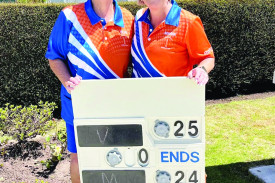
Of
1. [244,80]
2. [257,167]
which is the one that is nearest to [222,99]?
[244,80]

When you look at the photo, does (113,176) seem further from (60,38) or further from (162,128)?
(60,38)

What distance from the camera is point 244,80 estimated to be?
674 cm

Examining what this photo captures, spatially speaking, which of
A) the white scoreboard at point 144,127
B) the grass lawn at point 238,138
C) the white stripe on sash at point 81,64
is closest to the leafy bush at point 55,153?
the grass lawn at point 238,138

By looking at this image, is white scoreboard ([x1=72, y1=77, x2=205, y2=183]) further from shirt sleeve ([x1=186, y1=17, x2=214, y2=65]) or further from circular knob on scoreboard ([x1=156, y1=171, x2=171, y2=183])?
shirt sleeve ([x1=186, y1=17, x2=214, y2=65])

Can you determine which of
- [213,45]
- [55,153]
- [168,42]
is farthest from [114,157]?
[213,45]

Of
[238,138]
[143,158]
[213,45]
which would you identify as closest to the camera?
[143,158]

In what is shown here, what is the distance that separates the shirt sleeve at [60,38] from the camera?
2.09 meters

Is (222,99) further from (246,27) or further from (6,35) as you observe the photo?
(6,35)

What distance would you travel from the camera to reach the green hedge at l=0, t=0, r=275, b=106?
5477 millimetres

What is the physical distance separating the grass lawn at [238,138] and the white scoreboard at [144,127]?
1.94 meters

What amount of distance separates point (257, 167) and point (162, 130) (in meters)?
2.44

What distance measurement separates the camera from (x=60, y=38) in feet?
6.87

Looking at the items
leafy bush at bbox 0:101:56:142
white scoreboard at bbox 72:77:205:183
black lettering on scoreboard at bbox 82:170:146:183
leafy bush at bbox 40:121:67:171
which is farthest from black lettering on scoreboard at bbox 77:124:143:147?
leafy bush at bbox 0:101:56:142

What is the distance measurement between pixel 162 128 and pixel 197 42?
1.97 ft
